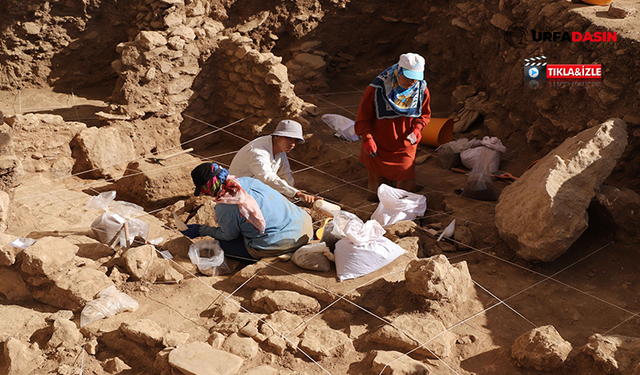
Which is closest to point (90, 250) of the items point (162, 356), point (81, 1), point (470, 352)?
point (162, 356)

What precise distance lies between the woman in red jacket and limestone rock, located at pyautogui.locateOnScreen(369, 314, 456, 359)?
250 centimetres

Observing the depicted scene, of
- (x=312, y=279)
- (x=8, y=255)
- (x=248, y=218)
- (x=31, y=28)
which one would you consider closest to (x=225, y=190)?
(x=248, y=218)

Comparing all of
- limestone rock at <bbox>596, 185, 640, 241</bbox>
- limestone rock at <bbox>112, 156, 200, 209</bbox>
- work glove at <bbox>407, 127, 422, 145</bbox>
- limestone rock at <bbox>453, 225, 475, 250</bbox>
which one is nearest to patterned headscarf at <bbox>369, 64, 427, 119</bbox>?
work glove at <bbox>407, 127, 422, 145</bbox>

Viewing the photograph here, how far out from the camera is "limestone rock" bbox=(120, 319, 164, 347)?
11.8ft

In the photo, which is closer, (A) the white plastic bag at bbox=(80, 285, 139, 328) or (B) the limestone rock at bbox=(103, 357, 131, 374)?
(B) the limestone rock at bbox=(103, 357, 131, 374)

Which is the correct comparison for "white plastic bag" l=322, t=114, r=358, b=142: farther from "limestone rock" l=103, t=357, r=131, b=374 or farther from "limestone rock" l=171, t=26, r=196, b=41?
"limestone rock" l=103, t=357, r=131, b=374

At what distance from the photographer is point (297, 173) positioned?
7.10 meters

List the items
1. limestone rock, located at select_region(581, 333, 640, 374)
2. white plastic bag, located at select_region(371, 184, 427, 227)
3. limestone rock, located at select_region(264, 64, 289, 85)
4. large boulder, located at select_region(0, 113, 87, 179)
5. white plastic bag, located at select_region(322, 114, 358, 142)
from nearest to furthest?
limestone rock, located at select_region(581, 333, 640, 374) < white plastic bag, located at select_region(371, 184, 427, 227) < large boulder, located at select_region(0, 113, 87, 179) < limestone rock, located at select_region(264, 64, 289, 85) < white plastic bag, located at select_region(322, 114, 358, 142)

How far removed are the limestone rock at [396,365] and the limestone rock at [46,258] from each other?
8.23 ft

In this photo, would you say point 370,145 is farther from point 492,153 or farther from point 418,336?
point 418,336

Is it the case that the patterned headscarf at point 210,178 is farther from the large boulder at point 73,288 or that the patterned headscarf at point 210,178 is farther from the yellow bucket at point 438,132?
the yellow bucket at point 438,132

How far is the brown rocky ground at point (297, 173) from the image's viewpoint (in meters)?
3.71

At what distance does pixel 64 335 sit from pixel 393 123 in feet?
12.7

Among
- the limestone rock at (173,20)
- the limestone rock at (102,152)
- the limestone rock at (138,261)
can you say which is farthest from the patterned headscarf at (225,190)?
the limestone rock at (173,20)
